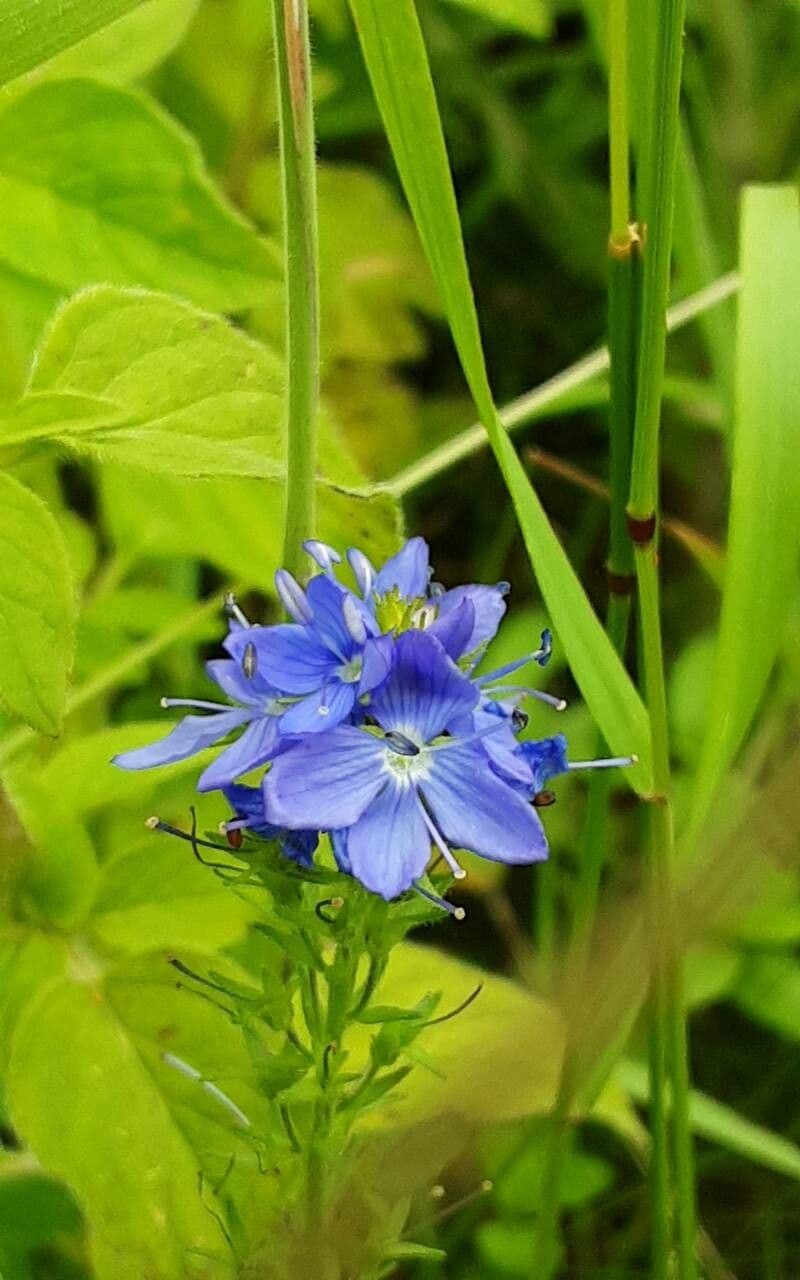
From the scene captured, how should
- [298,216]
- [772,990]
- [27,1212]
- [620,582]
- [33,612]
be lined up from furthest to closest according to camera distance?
[772,990] → [27,1212] → [620,582] → [33,612] → [298,216]

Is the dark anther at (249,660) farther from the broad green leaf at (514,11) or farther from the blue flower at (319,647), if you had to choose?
the broad green leaf at (514,11)

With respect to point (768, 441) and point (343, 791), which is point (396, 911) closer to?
point (343, 791)

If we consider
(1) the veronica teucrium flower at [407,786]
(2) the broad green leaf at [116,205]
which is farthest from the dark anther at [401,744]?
(2) the broad green leaf at [116,205]

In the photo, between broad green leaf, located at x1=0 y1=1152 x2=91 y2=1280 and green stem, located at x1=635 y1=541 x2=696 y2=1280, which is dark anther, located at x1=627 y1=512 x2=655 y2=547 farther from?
broad green leaf, located at x1=0 y1=1152 x2=91 y2=1280

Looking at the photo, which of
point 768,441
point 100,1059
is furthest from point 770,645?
point 100,1059

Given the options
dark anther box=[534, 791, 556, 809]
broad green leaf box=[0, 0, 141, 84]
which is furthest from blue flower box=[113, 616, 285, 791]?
broad green leaf box=[0, 0, 141, 84]

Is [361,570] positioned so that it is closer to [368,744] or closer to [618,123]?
[368,744]

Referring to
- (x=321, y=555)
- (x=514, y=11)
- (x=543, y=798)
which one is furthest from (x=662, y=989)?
(x=514, y=11)
